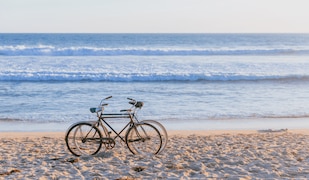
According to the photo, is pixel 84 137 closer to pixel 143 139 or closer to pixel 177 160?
pixel 143 139

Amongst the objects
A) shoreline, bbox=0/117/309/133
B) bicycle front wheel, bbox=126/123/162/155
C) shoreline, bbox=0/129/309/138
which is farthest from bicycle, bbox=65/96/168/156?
shoreline, bbox=0/117/309/133

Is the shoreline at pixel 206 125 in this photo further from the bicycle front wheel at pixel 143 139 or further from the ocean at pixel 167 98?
the bicycle front wheel at pixel 143 139

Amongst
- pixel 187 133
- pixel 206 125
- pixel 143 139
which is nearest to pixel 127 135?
pixel 143 139

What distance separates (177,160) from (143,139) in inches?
25.9

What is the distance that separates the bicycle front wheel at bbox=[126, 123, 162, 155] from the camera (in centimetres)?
681

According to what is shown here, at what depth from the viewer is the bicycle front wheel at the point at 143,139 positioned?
6.81 metres

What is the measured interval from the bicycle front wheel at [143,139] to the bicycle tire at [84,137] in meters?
0.53

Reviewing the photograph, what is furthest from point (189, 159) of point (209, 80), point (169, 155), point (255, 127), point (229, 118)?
point (209, 80)

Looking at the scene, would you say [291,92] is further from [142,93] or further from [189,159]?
[189,159]

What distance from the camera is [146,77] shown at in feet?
69.1

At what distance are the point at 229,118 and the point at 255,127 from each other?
1.18 m

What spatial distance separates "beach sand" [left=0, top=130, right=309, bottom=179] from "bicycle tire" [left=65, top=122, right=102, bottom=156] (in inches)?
6.1

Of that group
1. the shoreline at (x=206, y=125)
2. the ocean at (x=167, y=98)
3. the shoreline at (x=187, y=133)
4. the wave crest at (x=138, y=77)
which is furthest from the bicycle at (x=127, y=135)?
the wave crest at (x=138, y=77)

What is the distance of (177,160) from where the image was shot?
6.63m
